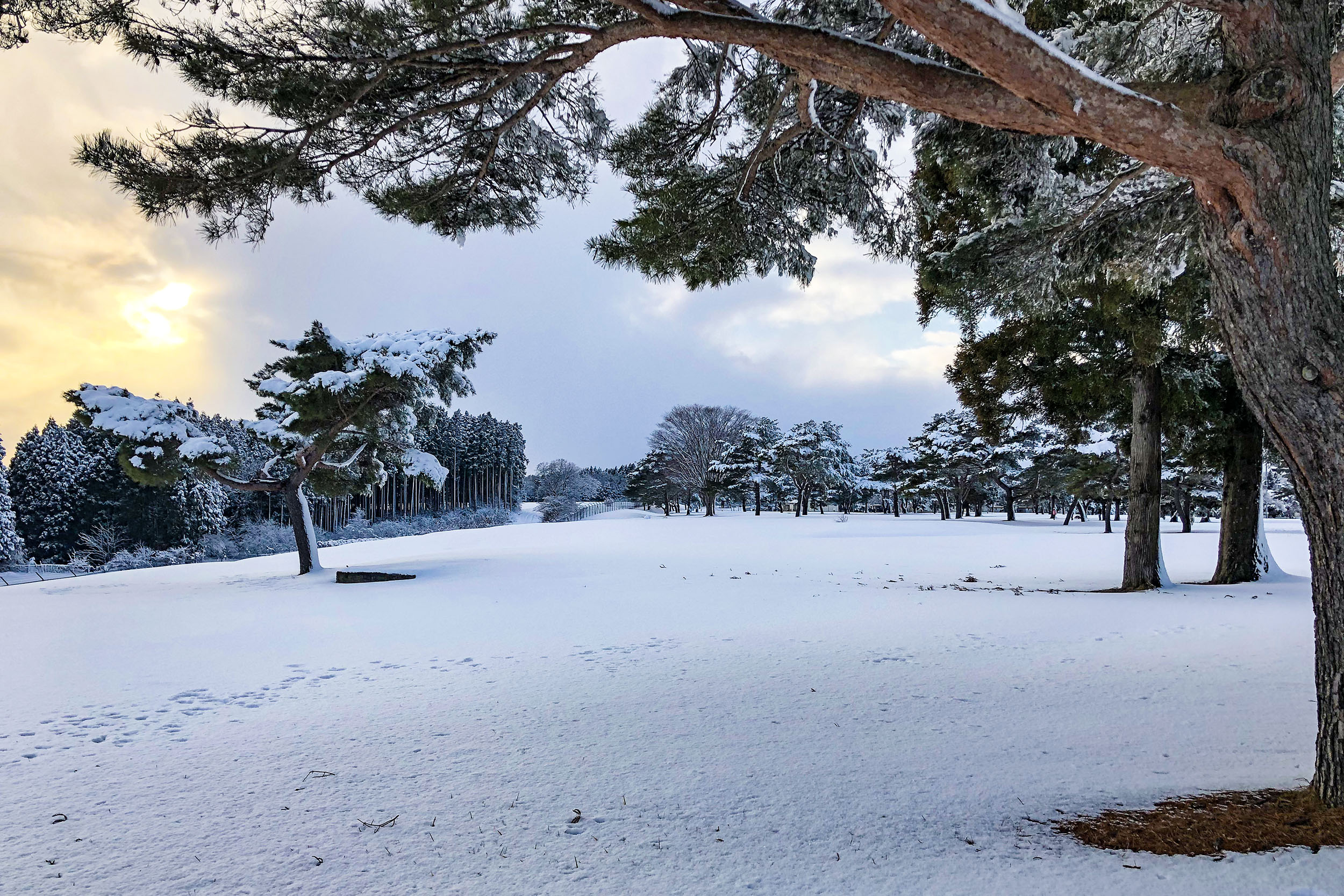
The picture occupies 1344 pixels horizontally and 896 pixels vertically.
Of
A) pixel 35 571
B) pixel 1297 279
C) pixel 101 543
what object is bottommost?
pixel 35 571

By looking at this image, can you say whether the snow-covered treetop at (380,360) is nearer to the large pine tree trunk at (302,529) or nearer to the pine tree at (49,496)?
the large pine tree trunk at (302,529)

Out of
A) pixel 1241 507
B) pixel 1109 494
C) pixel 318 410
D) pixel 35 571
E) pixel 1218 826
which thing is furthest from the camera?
pixel 1109 494

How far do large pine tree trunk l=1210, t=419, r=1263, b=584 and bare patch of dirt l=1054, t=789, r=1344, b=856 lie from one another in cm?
906

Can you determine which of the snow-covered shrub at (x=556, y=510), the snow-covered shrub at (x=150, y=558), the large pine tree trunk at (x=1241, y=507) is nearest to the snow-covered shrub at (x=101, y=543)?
the snow-covered shrub at (x=150, y=558)

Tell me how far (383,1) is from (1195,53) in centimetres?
500

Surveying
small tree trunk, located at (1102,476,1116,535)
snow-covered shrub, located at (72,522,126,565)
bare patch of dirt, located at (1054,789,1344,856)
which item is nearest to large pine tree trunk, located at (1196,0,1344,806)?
bare patch of dirt, located at (1054,789,1344,856)

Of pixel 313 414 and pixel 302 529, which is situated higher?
pixel 313 414

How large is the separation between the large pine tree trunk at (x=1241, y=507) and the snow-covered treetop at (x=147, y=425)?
53.0 feet

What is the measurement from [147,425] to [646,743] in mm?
12006

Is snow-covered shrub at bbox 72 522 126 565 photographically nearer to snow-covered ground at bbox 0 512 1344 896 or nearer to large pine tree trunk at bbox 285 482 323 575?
large pine tree trunk at bbox 285 482 323 575

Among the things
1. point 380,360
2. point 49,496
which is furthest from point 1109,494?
point 49,496

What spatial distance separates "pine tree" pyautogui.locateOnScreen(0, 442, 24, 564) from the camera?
23422mm

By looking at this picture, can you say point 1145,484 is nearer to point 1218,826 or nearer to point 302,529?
point 1218,826

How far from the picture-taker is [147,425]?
11039mm
